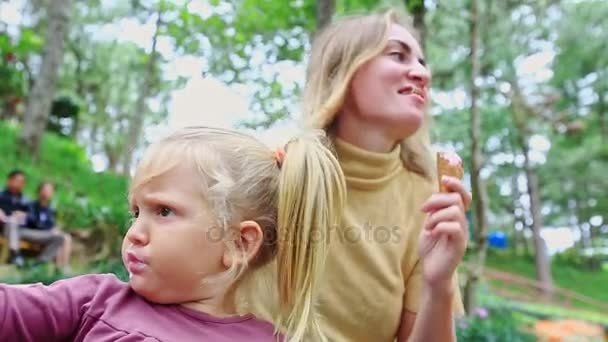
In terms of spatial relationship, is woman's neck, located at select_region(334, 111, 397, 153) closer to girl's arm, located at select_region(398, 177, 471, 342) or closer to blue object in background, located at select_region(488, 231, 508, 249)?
girl's arm, located at select_region(398, 177, 471, 342)

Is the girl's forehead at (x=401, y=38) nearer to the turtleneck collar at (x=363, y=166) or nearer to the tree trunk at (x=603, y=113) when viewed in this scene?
the turtleneck collar at (x=363, y=166)

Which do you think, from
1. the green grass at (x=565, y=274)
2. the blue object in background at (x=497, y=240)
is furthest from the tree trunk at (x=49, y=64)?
the blue object in background at (x=497, y=240)

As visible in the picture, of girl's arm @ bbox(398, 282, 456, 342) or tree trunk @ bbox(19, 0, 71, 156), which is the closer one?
girl's arm @ bbox(398, 282, 456, 342)

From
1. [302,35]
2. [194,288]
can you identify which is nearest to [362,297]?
[194,288]

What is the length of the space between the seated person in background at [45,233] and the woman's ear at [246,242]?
20.9 feet

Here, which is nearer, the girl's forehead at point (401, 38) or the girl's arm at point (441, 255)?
the girl's arm at point (441, 255)

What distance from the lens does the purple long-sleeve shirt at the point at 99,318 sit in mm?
944

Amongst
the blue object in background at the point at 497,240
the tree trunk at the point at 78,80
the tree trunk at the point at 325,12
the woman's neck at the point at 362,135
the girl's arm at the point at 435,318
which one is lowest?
the girl's arm at the point at 435,318

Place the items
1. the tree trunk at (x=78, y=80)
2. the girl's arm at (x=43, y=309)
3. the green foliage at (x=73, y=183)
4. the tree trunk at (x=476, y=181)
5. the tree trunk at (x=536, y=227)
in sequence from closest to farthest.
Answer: the girl's arm at (x=43, y=309) → the tree trunk at (x=476, y=181) → the green foliage at (x=73, y=183) → the tree trunk at (x=536, y=227) → the tree trunk at (x=78, y=80)

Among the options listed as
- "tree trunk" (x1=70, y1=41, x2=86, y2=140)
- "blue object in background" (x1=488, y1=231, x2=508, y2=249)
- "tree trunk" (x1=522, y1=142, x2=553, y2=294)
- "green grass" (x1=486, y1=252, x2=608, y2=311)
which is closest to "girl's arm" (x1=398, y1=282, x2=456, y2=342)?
"tree trunk" (x1=522, y1=142, x2=553, y2=294)

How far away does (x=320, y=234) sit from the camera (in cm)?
119

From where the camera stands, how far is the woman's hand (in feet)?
3.73

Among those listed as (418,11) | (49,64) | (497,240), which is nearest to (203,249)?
(418,11)

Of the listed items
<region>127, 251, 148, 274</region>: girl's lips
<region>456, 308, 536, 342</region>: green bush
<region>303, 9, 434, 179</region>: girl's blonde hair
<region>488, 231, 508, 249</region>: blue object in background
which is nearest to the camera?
<region>127, 251, 148, 274</region>: girl's lips
